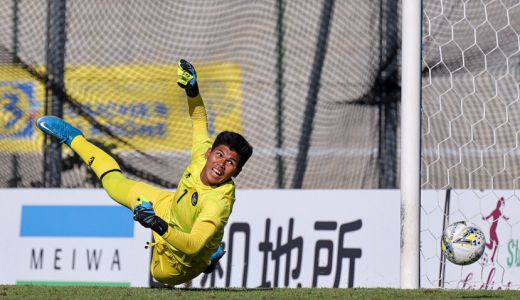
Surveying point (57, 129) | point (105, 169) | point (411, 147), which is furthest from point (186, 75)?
point (411, 147)

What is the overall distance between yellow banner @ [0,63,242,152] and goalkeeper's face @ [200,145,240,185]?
3.35m

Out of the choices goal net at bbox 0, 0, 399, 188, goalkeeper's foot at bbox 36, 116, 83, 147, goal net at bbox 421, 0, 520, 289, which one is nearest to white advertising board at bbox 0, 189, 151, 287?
goal net at bbox 0, 0, 399, 188

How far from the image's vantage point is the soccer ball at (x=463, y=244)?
662cm

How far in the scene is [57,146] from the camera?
10.2 meters

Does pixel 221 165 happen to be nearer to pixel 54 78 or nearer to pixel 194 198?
pixel 194 198

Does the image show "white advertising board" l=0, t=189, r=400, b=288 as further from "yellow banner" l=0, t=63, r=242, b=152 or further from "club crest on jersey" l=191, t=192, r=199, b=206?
"club crest on jersey" l=191, t=192, r=199, b=206

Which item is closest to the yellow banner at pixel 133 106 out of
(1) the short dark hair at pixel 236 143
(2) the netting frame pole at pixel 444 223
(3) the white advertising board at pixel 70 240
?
(3) the white advertising board at pixel 70 240

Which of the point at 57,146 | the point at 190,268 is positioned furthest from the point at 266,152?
the point at 190,268

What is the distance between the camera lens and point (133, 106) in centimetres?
1051

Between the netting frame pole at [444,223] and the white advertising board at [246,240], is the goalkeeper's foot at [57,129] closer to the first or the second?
the white advertising board at [246,240]

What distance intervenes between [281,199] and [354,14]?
230 centimetres

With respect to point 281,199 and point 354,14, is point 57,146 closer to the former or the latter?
point 281,199

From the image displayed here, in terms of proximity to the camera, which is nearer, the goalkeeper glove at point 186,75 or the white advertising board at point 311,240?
the goalkeeper glove at point 186,75

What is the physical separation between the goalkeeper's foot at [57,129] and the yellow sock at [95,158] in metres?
0.08
